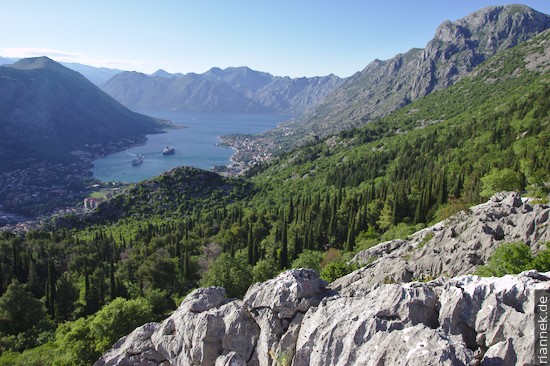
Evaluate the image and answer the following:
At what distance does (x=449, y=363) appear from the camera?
15359 mm

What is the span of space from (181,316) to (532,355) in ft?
75.1

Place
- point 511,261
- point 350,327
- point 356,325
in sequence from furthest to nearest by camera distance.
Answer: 1. point 511,261
2. point 350,327
3. point 356,325

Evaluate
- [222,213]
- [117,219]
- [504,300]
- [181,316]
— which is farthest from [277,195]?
[504,300]

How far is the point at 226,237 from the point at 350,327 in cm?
7930

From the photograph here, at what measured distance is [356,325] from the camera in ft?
65.8

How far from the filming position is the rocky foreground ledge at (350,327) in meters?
17.1

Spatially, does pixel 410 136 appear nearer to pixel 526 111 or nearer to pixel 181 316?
pixel 526 111

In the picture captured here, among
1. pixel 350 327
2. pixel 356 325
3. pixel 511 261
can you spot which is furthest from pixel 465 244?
pixel 350 327

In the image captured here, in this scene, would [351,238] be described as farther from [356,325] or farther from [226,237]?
[356,325]

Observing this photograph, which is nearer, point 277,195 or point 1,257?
point 1,257

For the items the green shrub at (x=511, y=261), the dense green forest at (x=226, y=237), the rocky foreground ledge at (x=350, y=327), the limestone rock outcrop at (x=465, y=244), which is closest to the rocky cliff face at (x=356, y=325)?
the rocky foreground ledge at (x=350, y=327)

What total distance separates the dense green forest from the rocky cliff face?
16417mm

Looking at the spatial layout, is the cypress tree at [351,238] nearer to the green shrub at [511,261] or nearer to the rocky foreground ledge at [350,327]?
the green shrub at [511,261]

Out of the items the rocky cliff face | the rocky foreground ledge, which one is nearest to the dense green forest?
the rocky cliff face
